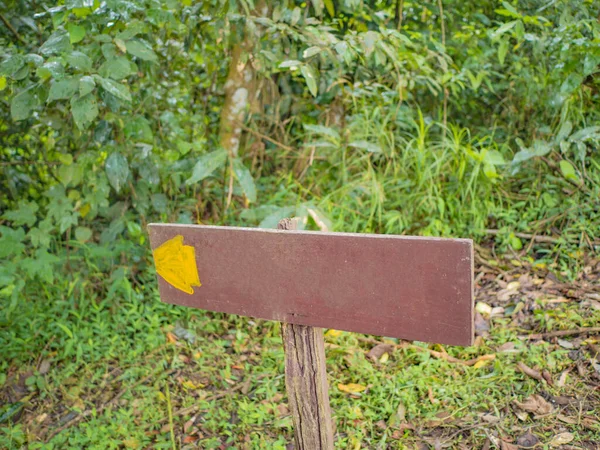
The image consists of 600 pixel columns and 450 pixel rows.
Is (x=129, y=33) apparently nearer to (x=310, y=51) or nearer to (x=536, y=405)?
(x=310, y=51)

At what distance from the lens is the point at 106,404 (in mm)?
2256

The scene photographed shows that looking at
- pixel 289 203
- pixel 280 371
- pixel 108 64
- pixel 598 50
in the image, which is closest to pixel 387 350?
pixel 280 371

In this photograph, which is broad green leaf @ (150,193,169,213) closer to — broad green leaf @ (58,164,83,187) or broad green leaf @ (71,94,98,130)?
broad green leaf @ (58,164,83,187)

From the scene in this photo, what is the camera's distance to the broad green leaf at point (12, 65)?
182cm

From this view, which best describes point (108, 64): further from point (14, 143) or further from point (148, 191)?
point (14, 143)

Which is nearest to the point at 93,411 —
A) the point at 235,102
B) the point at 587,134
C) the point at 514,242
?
the point at 235,102

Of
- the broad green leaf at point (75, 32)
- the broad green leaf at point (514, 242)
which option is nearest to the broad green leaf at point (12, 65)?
the broad green leaf at point (75, 32)

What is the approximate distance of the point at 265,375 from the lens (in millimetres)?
2328

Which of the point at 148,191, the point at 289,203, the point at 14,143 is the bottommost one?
the point at 289,203

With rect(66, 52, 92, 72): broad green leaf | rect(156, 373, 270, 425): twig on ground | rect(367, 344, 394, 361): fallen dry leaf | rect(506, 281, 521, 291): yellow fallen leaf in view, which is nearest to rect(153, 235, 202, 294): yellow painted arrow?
rect(66, 52, 92, 72): broad green leaf

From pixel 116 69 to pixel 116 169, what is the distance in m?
0.57

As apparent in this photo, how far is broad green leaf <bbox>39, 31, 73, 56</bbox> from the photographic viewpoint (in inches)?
75.1

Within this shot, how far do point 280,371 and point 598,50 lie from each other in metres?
2.18

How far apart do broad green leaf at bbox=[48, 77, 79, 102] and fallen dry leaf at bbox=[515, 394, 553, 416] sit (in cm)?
192
